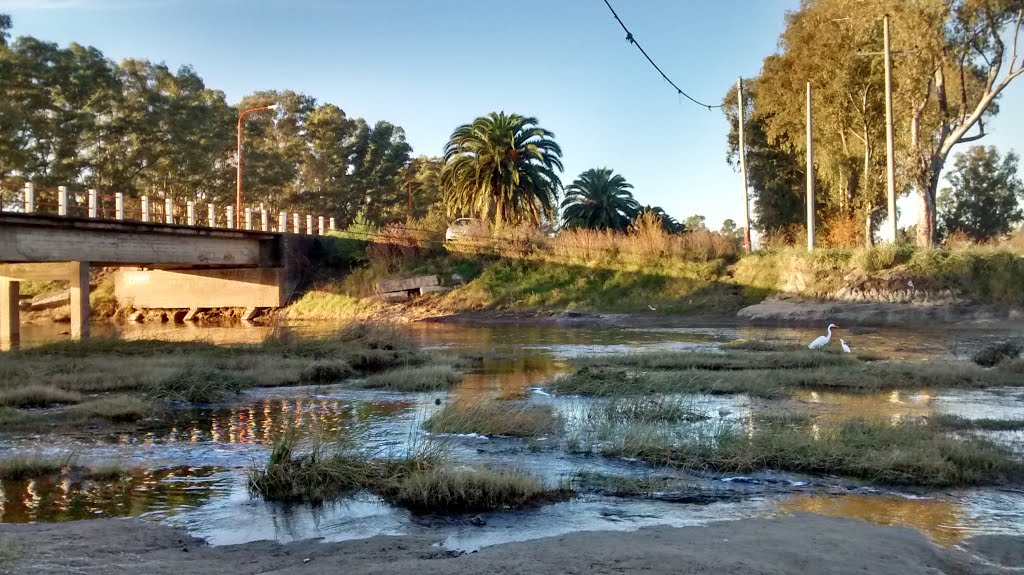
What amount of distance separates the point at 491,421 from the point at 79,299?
1008 inches

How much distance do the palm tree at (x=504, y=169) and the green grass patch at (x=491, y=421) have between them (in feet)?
130

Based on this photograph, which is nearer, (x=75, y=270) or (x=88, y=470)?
(x=88, y=470)

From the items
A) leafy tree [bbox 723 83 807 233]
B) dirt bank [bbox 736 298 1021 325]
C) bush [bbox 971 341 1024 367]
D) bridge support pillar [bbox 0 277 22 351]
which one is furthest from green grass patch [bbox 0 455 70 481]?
leafy tree [bbox 723 83 807 233]

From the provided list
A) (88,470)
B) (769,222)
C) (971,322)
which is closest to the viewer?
(88,470)

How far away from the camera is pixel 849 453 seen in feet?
30.8

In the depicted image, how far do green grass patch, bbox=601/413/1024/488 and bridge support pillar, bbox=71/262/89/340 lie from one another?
26.9m

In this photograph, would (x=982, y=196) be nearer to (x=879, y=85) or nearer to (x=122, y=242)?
(x=879, y=85)

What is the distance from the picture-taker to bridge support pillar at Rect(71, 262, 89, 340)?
102ft

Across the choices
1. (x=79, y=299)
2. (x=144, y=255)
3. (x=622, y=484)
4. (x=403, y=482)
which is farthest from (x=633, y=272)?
(x=403, y=482)

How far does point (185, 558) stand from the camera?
625 centimetres

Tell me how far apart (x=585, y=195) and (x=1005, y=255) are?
30942mm

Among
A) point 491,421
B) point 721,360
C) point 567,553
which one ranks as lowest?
point 567,553

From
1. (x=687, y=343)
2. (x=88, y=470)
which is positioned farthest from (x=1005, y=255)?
(x=88, y=470)

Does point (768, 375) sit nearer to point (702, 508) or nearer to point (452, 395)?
point (452, 395)
